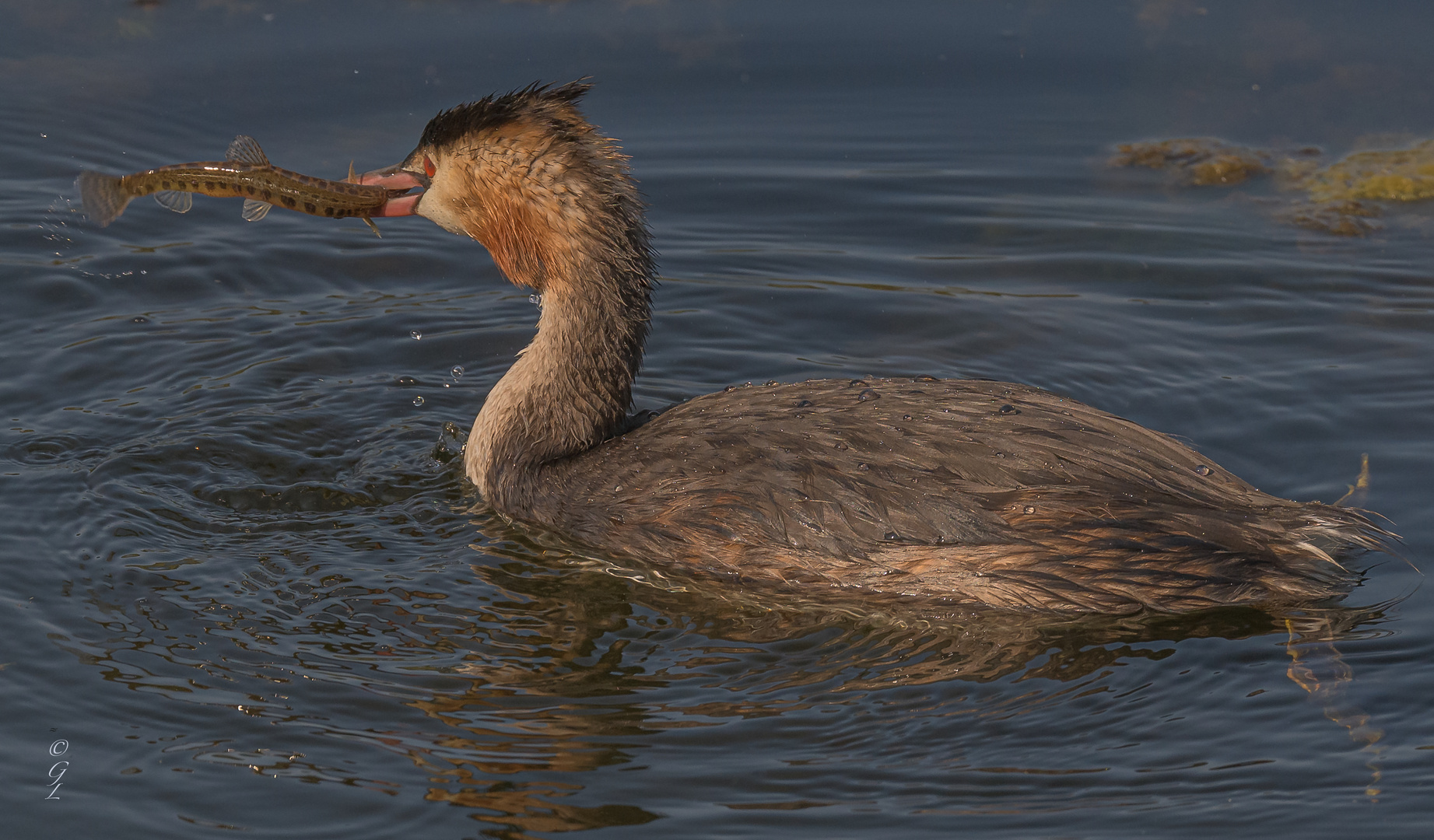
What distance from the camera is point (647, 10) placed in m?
11.8

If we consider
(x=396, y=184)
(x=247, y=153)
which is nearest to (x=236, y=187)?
(x=247, y=153)

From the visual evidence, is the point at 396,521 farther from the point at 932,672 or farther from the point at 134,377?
the point at 932,672

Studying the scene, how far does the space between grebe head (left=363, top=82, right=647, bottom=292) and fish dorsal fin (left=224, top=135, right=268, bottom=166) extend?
0.47 m

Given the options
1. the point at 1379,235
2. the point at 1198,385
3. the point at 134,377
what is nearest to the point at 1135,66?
the point at 1379,235

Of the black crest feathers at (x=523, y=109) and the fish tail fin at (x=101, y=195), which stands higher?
the black crest feathers at (x=523, y=109)

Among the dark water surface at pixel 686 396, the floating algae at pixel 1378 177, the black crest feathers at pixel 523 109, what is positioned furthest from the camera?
the floating algae at pixel 1378 177

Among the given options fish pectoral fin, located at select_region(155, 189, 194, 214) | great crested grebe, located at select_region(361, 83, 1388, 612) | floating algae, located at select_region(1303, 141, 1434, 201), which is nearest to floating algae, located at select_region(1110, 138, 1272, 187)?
floating algae, located at select_region(1303, 141, 1434, 201)

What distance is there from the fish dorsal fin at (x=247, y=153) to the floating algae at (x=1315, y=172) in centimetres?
589

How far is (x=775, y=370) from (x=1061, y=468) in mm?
2664

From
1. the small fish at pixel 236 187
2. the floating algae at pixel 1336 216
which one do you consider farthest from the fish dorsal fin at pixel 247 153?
the floating algae at pixel 1336 216

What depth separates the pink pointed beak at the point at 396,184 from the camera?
6949 millimetres

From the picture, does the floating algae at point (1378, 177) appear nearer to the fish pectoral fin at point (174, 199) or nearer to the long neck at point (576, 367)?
the long neck at point (576, 367)

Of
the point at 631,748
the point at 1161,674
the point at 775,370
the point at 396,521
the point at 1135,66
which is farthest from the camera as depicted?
the point at 1135,66

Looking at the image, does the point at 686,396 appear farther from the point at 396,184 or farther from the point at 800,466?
the point at 800,466
